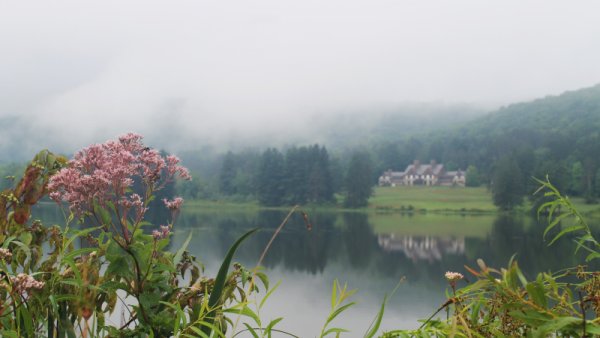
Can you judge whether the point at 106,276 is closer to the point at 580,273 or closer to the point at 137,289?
the point at 137,289

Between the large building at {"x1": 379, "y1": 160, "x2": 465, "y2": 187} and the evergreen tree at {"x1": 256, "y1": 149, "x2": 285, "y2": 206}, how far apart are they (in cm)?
4941

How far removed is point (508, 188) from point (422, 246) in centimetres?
4721

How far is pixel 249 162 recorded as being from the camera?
14388 centimetres

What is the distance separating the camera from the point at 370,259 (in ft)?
133

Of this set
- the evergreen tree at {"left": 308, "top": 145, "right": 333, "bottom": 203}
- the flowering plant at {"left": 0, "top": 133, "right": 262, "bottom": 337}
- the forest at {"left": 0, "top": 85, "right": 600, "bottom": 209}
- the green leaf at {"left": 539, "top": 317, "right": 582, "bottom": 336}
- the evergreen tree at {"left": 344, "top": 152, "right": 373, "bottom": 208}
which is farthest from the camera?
the evergreen tree at {"left": 308, "top": 145, "right": 333, "bottom": 203}

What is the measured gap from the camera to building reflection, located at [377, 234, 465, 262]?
4300 centimetres

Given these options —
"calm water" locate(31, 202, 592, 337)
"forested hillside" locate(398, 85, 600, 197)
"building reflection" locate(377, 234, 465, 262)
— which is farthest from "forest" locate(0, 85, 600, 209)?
"building reflection" locate(377, 234, 465, 262)

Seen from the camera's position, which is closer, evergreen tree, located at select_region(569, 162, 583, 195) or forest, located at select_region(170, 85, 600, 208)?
forest, located at select_region(170, 85, 600, 208)

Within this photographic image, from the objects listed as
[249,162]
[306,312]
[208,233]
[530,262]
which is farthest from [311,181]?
[306,312]

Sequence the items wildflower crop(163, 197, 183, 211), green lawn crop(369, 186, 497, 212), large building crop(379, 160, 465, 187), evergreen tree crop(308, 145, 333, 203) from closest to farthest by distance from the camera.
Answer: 1. wildflower crop(163, 197, 183, 211)
2. green lawn crop(369, 186, 497, 212)
3. evergreen tree crop(308, 145, 333, 203)
4. large building crop(379, 160, 465, 187)

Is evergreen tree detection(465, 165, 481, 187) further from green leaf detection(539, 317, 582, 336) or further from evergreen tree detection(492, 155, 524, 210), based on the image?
green leaf detection(539, 317, 582, 336)

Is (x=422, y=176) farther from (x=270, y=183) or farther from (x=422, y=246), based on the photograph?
(x=422, y=246)

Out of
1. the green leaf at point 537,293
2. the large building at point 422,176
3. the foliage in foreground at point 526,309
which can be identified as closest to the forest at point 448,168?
the large building at point 422,176

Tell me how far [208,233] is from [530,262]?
29.1m
